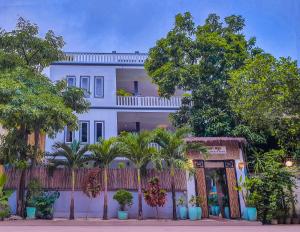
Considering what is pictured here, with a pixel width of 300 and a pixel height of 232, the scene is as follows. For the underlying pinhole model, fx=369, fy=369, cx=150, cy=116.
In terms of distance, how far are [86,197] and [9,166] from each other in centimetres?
336

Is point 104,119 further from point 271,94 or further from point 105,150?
point 271,94

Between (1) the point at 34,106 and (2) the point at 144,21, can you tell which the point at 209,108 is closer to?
(1) the point at 34,106

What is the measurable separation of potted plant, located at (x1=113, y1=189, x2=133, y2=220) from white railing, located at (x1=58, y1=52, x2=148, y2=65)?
32.2 feet

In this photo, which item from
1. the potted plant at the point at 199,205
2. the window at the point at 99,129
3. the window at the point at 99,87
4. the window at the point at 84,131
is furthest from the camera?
the window at the point at 99,87

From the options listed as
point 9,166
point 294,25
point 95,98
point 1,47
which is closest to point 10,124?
point 9,166

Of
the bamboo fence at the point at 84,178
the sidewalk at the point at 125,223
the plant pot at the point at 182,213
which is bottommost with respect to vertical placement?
the sidewalk at the point at 125,223

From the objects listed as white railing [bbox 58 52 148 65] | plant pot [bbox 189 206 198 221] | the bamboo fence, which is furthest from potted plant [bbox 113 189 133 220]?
white railing [bbox 58 52 148 65]

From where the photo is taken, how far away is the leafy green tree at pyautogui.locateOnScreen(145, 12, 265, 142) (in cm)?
1847

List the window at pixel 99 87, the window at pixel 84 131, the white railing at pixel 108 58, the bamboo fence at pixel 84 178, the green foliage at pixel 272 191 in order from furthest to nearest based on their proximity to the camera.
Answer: the white railing at pixel 108 58
the window at pixel 99 87
the window at pixel 84 131
the bamboo fence at pixel 84 178
the green foliage at pixel 272 191

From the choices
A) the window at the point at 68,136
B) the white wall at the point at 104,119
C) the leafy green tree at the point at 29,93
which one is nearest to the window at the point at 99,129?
the white wall at the point at 104,119

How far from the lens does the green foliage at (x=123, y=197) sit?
14.6m

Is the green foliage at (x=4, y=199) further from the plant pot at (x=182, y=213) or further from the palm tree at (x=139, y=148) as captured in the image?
the plant pot at (x=182, y=213)

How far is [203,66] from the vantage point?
1888cm

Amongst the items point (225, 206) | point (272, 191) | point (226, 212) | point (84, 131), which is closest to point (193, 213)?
point (226, 212)
